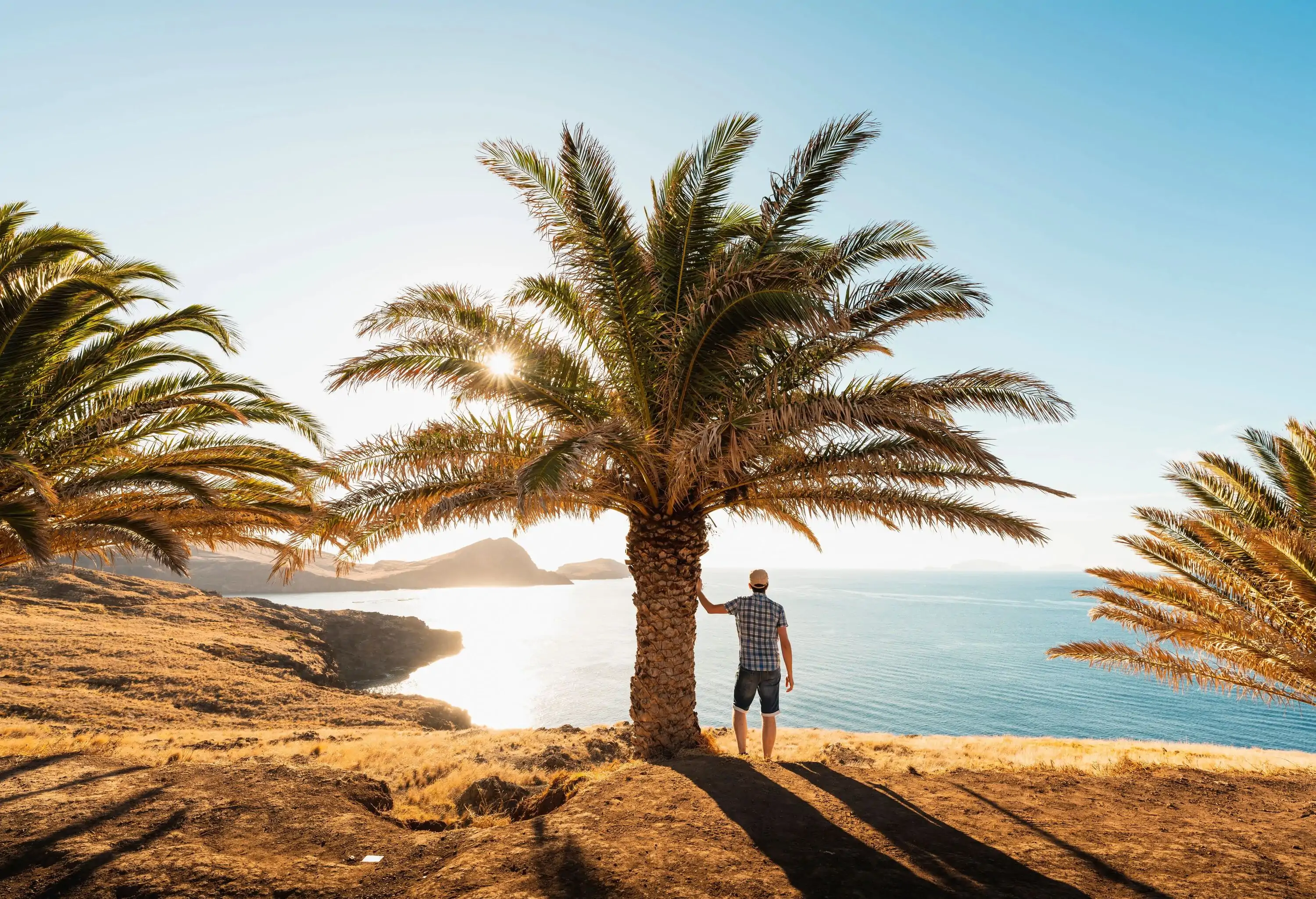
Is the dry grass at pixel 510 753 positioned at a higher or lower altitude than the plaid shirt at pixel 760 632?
lower

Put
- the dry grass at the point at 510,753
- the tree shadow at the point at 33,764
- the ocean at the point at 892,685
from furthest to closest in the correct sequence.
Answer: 1. the ocean at the point at 892,685
2. the dry grass at the point at 510,753
3. the tree shadow at the point at 33,764

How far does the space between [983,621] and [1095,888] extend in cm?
12419

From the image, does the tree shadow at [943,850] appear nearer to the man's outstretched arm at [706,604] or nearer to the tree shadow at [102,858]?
the man's outstretched arm at [706,604]

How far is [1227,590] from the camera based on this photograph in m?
10.5

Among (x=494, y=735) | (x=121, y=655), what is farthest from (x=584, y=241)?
(x=121, y=655)

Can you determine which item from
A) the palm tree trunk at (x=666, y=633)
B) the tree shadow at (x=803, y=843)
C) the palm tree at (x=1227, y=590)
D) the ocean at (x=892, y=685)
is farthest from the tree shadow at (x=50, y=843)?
the ocean at (x=892, y=685)

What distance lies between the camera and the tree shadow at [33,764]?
23.5ft

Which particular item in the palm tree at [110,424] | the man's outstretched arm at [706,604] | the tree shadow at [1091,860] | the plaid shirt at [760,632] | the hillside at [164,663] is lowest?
the hillside at [164,663]

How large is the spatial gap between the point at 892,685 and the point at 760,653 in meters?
57.0

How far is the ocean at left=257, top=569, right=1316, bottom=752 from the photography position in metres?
45.8

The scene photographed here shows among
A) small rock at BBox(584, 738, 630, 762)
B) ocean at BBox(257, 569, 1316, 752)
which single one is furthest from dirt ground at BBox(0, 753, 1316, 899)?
ocean at BBox(257, 569, 1316, 752)

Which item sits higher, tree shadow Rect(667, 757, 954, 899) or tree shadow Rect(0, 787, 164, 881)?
tree shadow Rect(667, 757, 954, 899)

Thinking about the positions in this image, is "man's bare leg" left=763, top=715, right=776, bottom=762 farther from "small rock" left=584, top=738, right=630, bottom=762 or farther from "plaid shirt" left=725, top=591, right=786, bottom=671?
"small rock" left=584, top=738, right=630, bottom=762

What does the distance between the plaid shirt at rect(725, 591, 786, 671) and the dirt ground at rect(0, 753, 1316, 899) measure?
3.92ft
